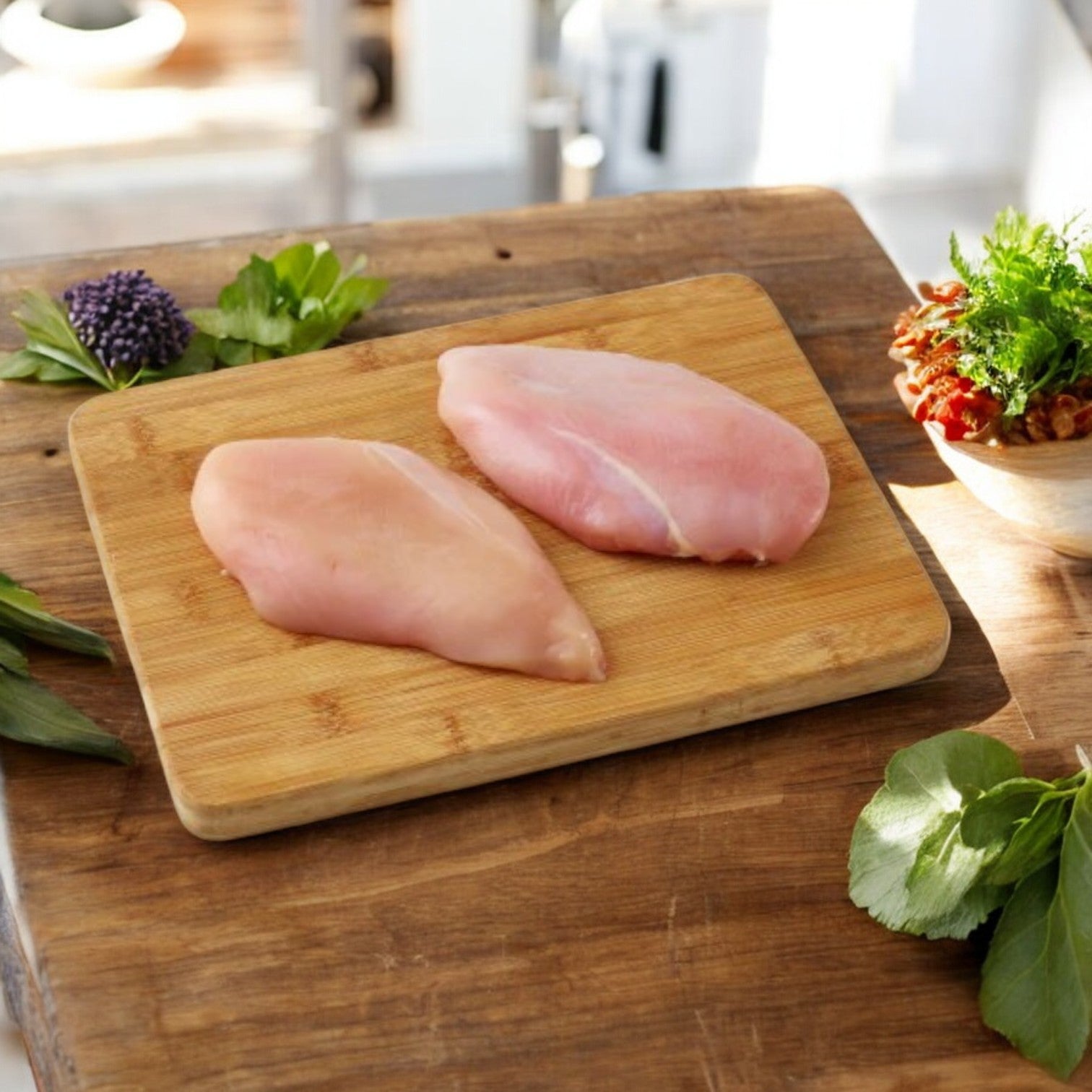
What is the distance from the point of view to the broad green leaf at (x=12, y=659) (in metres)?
1.49

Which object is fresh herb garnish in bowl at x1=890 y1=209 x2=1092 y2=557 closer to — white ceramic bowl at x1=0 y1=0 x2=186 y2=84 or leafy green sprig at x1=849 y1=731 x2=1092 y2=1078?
leafy green sprig at x1=849 y1=731 x2=1092 y2=1078

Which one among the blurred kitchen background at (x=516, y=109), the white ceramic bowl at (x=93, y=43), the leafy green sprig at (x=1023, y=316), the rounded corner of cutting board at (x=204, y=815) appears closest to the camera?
the rounded corner of cutting board at (x=204, y=815)

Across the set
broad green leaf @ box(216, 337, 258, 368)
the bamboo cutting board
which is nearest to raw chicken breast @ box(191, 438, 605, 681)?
the bamboo cutting board

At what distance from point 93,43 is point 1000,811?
2.23 meters

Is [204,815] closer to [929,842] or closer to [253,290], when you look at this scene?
[929,842]

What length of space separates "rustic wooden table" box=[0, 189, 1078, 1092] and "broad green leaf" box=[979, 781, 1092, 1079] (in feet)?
0.09

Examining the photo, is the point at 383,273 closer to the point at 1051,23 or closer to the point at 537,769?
the point at 537,769

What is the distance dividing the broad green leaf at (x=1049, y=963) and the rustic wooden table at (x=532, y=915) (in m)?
0.03

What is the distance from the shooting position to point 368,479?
157cm

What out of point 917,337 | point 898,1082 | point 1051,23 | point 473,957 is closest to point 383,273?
point 917,337

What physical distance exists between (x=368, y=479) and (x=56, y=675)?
1.04ft

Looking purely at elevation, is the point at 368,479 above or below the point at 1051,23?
above

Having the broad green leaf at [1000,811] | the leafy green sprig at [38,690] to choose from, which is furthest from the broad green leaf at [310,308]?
the broad green leaf at [1000,811]

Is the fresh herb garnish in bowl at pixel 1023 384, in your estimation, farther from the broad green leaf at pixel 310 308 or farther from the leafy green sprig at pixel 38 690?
the leafy green sprig at pixel 38 690
